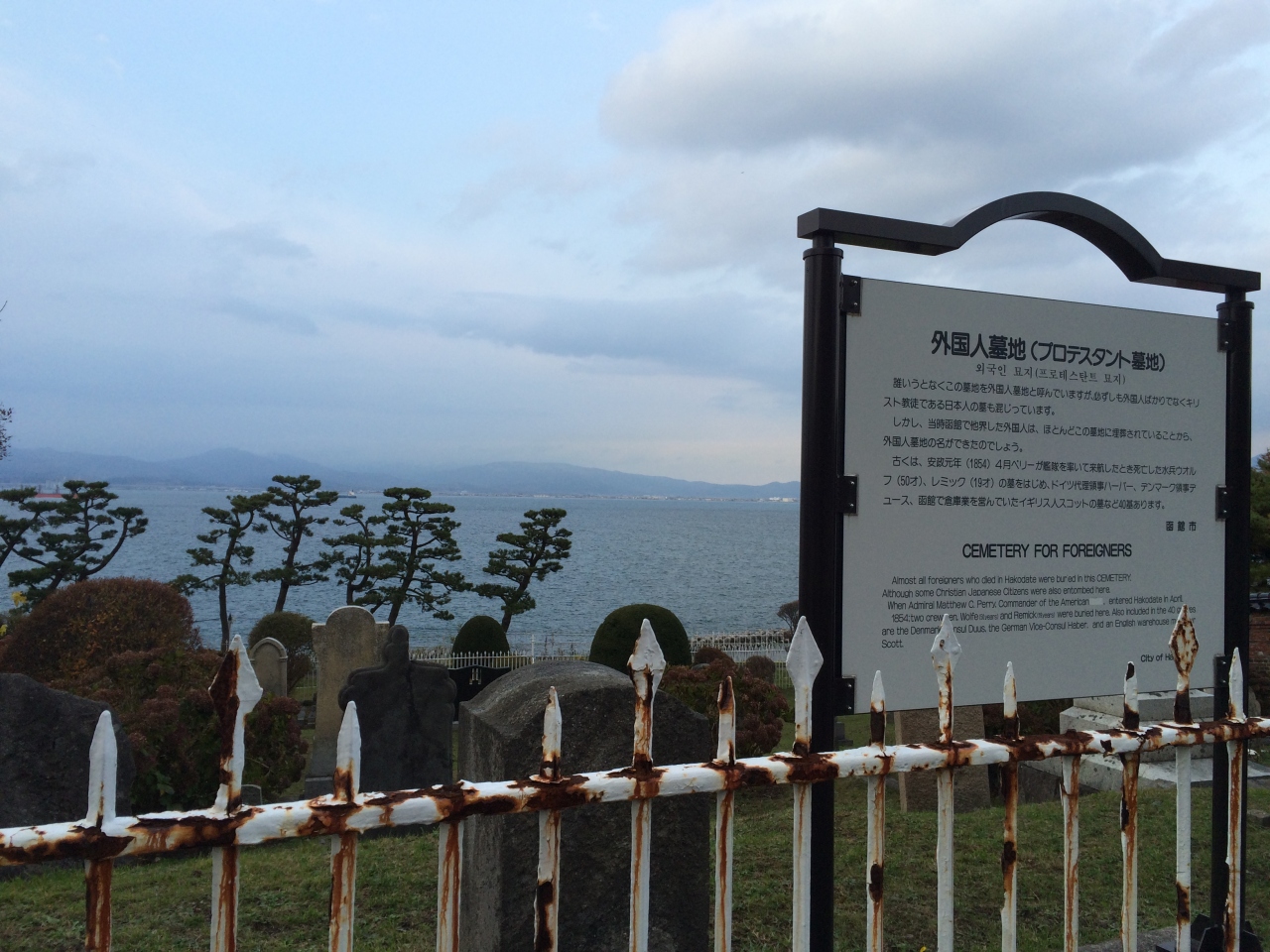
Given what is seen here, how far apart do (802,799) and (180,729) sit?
→ 745cm

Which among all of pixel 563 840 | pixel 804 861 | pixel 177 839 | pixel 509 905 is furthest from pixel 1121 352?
pixel 177 839

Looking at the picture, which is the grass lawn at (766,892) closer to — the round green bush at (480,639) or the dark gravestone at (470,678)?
the dark gravestone at (470,678)

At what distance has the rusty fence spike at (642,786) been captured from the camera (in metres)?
2.04

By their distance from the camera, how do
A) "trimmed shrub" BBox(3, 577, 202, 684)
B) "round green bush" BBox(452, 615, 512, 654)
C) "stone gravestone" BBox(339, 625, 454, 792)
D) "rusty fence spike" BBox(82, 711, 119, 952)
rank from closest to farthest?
"rusty fence spike" BBox(82, 711, 119, 952) < "stone gravestone" BBox(339, 625, 454, 792) < "trimmed shrub" BBox(3, 577, 202, 684) < "round green bush" BBox(452, 615, 512, 654)

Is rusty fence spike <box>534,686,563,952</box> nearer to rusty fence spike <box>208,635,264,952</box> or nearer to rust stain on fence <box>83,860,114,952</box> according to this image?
rusty fence spike <box>208,635,264,952</box>

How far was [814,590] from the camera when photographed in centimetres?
304

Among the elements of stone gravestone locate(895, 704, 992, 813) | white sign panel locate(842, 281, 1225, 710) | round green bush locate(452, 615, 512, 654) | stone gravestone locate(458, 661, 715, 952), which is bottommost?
round green bush locate(452, 615, 512, 654)

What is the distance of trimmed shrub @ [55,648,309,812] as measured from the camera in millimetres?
7863

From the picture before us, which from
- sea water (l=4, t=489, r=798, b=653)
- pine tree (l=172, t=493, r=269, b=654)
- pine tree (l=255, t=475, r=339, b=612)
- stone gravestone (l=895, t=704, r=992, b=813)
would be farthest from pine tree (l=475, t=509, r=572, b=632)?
stone gravestone (l=895, t=704, r=992, b=813)

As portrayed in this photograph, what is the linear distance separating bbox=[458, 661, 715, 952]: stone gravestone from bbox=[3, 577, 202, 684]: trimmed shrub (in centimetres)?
1071

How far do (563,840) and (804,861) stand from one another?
1.16m

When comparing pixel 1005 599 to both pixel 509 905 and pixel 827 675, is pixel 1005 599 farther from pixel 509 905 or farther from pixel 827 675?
pixel 509 905

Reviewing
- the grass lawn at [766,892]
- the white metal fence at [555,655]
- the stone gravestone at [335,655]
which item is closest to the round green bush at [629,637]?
the white metal fence at [555,655]

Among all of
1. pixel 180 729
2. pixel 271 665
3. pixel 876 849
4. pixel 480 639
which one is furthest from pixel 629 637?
pixel 876 849
